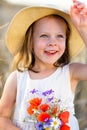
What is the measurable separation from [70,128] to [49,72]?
1.35ft

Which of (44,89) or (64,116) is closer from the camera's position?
(64,116)

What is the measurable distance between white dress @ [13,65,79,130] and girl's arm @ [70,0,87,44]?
0.36 meters

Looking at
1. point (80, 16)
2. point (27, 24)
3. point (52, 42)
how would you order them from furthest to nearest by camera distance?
point (27, 24)
point (52, 42)
point (80, 16)

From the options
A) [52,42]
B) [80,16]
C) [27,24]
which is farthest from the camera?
[27,24]

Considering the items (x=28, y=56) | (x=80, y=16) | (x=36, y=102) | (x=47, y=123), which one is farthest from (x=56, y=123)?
(x=80, y=16)

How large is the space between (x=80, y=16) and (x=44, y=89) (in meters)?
0.57

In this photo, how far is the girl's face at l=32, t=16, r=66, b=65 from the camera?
2734 millimetres

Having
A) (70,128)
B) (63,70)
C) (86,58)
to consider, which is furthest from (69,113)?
(86,58)

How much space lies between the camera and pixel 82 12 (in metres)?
2.56

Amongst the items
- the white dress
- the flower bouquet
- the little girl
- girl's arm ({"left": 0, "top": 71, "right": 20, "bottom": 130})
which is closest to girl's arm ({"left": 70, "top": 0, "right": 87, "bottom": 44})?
the little girl

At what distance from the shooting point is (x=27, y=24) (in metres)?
2.86

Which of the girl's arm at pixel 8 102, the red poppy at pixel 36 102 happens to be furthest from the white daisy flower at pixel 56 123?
the girl's arm at pixel 8 102

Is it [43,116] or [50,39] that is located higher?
[50,39]

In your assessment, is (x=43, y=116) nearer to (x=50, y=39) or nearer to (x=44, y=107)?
(x=44, y=107)
